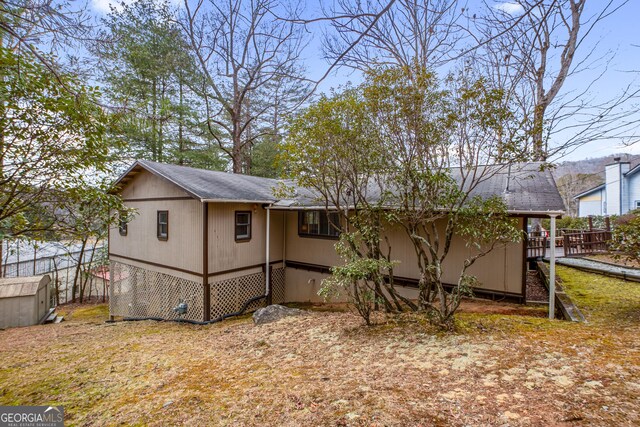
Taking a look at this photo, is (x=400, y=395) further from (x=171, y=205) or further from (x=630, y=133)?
(x=171, y=205)

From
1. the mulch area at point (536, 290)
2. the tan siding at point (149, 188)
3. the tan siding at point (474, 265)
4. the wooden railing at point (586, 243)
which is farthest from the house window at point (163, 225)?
the wooden railing at point (586, 243)

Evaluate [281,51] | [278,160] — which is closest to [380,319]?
[278,160]

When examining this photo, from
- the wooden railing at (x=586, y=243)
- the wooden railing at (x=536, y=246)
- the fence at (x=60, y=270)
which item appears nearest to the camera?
the wooden railing at (x=536, y=246)

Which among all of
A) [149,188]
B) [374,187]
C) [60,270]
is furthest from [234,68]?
[60,270]

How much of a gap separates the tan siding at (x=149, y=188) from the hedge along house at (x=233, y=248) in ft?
0.11

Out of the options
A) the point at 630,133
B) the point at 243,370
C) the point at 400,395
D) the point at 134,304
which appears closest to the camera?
the point at 400,395

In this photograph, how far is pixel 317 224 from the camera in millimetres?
9914

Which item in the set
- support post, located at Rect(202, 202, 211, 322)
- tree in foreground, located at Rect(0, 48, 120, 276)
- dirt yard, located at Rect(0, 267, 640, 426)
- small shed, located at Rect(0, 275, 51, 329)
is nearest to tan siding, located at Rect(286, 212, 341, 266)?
support post, located at Rect(202, 202, 211, 322)

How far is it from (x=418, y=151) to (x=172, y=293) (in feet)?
27.9

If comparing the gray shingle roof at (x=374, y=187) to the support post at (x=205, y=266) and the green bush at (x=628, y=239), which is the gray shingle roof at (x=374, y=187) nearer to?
the support post at (x=205, y=266)

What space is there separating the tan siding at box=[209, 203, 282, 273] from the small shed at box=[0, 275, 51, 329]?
6.50 meters

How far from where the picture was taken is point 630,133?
4.48 m

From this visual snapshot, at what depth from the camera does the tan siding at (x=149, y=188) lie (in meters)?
9.35

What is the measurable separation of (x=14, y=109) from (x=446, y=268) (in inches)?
340
